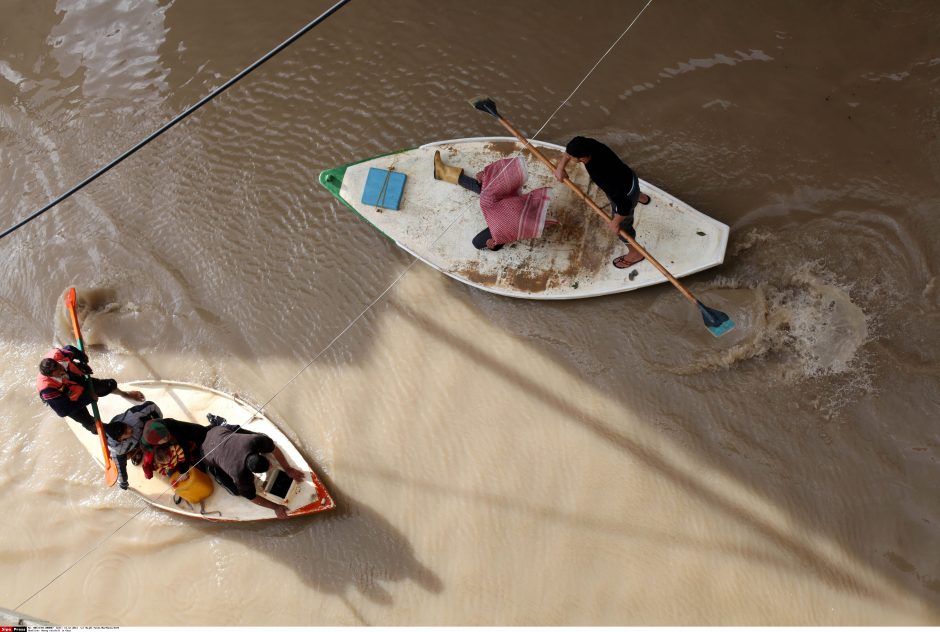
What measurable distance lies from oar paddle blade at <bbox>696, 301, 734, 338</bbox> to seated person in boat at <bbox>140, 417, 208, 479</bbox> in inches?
151

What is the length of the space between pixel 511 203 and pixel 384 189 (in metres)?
1.12

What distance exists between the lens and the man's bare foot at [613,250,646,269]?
4.51 m

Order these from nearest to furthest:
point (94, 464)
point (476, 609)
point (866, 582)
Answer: point (866, 582)
point (476, 609)
point (94, 464)

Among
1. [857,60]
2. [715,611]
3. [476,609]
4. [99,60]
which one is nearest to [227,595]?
[476,609]

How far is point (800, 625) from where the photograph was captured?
14.0ft

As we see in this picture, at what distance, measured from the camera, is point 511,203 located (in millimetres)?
4531

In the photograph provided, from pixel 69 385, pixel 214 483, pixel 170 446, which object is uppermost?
pixel 69 385

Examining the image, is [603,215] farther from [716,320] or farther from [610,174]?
[716,320]

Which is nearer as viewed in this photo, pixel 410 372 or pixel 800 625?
pixel 800 625

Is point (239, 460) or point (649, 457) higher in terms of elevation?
point (239, 460)

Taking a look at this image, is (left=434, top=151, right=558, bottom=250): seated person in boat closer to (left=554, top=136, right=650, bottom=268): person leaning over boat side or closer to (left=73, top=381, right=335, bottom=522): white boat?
(left=554, top=136, right=650, bottom=268): person leaning over boat side

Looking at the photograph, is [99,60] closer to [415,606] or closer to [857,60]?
[415,606]

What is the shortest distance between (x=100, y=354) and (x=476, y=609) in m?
3.96

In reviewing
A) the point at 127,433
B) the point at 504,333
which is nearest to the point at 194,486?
the point at 127,433
